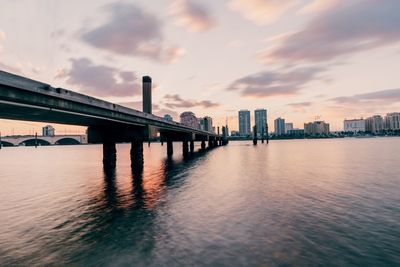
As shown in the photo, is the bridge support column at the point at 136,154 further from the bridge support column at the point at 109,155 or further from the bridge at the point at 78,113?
the bridge support column at the point at 109,155

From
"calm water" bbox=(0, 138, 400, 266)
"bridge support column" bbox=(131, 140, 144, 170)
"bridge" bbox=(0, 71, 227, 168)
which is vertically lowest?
"calm water" bbox=(0, 138, 400, 266)

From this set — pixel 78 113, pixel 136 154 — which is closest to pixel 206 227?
pixel 78 113

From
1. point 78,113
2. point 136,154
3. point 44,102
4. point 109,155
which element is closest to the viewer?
point 44,102

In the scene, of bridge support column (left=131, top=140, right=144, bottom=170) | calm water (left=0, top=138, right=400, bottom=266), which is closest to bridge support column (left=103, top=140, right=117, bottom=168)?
bridge support column (left=131, top=140, right=144, bottom=170)

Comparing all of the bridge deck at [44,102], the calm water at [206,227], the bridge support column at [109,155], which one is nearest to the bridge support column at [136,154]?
the bridge support column at [109,155]

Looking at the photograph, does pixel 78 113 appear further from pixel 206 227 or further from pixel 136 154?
pixel 206 227

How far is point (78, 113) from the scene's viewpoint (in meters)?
30.5

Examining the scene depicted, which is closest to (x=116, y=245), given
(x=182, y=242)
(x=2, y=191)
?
(x=182, y=242)

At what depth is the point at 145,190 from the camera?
2652 centimetres

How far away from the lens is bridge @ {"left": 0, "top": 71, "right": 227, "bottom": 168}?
2022 cm

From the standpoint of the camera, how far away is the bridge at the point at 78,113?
796 inches

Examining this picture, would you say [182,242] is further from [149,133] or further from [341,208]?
[149,133]

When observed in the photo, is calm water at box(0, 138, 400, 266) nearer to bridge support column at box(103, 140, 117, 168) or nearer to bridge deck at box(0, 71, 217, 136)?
bridge deck at box(0, 71, 217, 136)

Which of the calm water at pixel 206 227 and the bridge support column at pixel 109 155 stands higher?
the bridge support column at pixel 109 155
